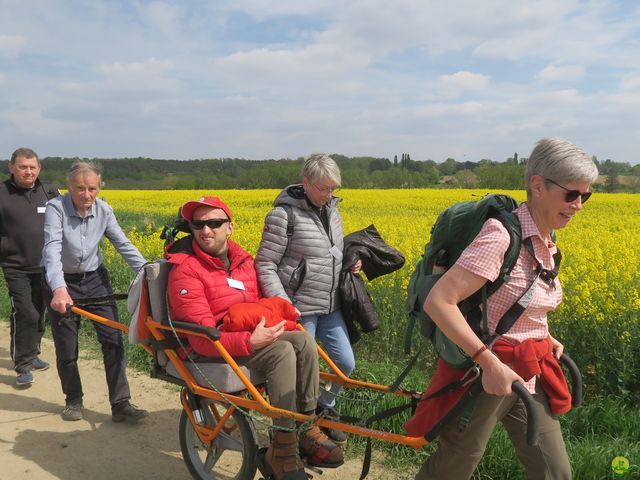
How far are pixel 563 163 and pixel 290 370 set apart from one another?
1807 mm

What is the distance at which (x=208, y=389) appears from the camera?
336 cm

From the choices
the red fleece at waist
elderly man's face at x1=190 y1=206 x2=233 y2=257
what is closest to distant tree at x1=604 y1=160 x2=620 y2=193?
elderly man's face at x1=190 y1=206 x2=233 y2=257

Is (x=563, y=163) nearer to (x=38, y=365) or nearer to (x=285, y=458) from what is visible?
(x=285, y=458)

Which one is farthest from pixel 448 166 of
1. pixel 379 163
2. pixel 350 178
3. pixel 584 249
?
pixel 584 249

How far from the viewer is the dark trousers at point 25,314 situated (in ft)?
19.5

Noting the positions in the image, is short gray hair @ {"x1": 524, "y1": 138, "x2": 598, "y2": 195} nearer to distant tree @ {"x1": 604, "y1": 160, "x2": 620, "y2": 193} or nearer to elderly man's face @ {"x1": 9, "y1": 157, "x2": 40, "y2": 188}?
elderly man's face @ {"x1": 9, "y1": 157, "x2": 40, "y2": 188}

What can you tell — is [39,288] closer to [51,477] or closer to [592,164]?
[51,477]

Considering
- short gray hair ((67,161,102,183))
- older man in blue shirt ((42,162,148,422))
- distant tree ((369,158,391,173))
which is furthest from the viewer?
distant tree ((369,158,391,173))

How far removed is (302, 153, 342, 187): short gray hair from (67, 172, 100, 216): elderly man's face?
1785 mm

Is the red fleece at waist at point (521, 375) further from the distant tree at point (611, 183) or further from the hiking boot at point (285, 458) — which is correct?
the distant tree at point (611, 183)

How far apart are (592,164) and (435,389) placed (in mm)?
1102

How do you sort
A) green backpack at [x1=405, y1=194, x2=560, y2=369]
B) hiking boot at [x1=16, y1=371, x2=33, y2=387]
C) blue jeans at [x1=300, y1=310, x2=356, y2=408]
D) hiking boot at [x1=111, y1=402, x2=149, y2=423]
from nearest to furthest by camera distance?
green backpack at [x1=405, y1=194, x2=560, y2=369]
blue jeans at [x1=300, y1=310, x2=356, y2=408]
hiking boot at [x1=111, y1=402, x2=149, y2=423]
hiking boot at [x1=16, y1=371, x2=33, y2=387]

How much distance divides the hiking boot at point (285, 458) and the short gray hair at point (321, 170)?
1.58m

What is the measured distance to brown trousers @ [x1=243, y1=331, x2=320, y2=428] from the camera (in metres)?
3.23
